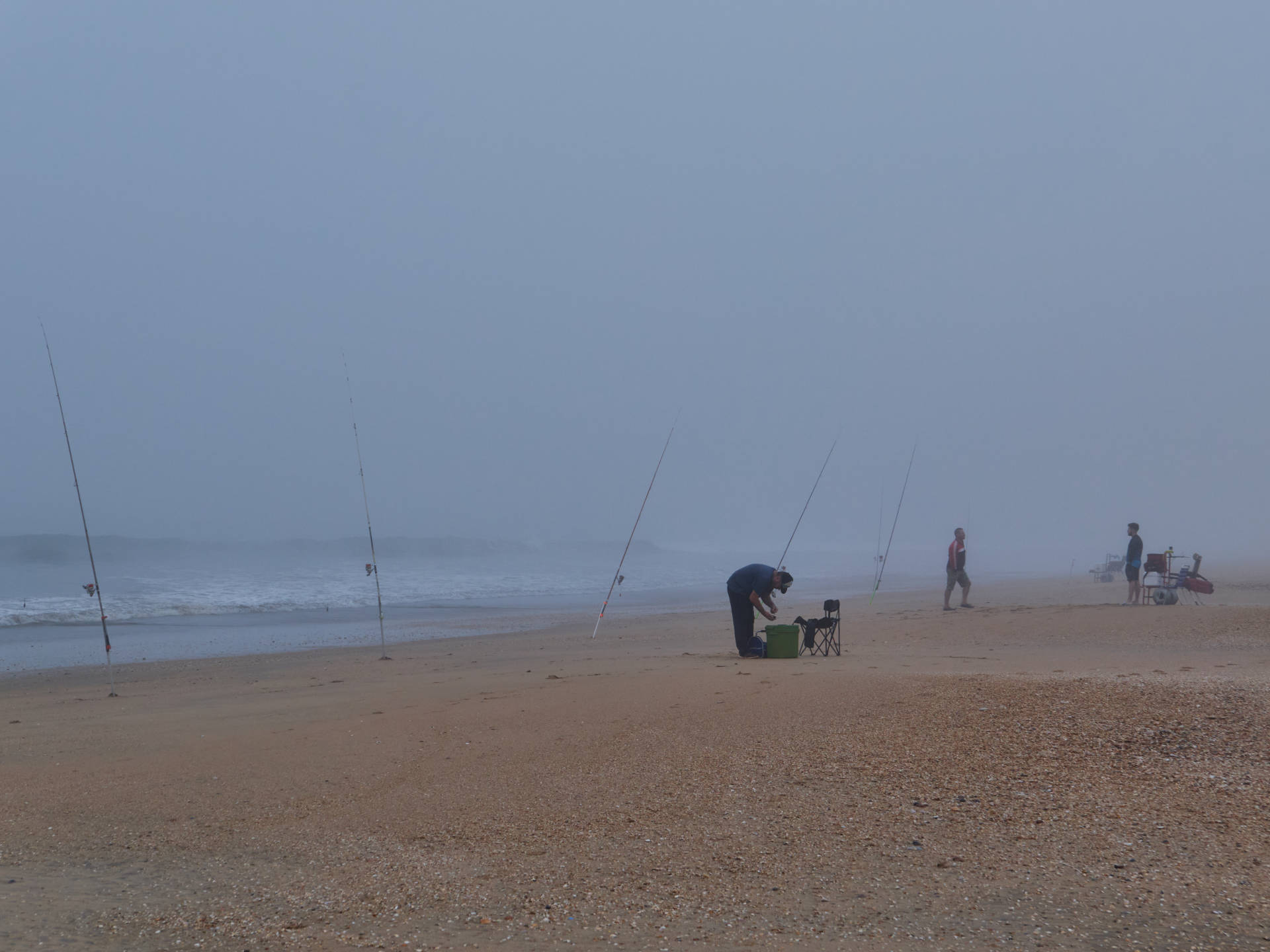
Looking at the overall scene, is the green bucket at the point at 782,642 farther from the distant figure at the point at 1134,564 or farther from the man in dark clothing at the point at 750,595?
the distant figure at the point at 1134,564

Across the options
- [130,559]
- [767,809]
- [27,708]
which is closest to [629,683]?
[767,809]

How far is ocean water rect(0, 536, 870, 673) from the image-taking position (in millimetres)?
16859

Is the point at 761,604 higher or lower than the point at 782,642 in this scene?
higher

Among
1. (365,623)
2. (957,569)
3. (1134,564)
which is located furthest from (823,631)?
(365,623)

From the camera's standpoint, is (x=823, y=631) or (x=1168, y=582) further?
(x=1168, y=582)

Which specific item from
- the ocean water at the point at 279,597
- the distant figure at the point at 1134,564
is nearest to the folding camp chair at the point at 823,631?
the ocean water at the point at 279,597

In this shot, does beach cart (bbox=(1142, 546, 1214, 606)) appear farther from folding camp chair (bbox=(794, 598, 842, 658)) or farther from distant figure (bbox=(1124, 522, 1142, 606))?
folding camp chair (bbox=(794, 598, 842, 658))

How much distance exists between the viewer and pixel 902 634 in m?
13.7

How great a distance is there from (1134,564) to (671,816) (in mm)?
16354

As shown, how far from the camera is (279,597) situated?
90.6 feet

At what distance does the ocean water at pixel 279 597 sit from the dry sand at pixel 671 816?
851cm

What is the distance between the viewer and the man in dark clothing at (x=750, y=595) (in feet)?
35.3

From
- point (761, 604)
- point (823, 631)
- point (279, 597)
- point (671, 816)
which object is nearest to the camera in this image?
point (671, 816)

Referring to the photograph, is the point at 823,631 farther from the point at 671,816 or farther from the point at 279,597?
the point at 279,597
